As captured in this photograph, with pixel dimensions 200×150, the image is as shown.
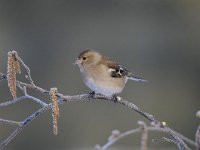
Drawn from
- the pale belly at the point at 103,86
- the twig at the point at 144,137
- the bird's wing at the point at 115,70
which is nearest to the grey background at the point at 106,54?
the bird's wing at the point at 115,70

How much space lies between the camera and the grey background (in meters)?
7.79

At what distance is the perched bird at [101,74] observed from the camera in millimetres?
3781

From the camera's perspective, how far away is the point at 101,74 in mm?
3920

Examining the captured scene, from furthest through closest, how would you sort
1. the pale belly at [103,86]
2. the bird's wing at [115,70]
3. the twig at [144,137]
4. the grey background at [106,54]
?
the grey background at [106,54], the bird's wing at [115,70], the pale belly at [103,86], the twig at [144,137]

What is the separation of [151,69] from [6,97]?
1.87 m

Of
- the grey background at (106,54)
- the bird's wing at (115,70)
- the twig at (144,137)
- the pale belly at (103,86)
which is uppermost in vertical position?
the grey background at (106,54)

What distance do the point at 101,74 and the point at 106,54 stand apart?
436 centimetres

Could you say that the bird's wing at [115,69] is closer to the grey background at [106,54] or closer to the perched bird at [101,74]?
the perched bird at [101,74]

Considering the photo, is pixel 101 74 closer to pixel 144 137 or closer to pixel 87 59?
pixel 87 59

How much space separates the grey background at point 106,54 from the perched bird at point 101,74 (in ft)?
11.2

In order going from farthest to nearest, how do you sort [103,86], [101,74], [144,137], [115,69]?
[115,69] < [101,74] < [103,86] < [144,137]

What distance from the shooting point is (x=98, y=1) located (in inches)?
388

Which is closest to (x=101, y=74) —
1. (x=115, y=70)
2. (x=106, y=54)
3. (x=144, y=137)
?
(x=115, y=70)

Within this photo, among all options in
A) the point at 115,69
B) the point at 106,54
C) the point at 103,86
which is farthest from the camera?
the point at 106,54
